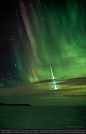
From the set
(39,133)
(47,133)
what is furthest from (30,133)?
(47,133)

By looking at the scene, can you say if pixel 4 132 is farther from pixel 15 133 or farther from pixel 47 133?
pixel 47 133

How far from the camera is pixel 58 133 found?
12.5 m

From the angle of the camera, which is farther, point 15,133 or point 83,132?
point 15,133

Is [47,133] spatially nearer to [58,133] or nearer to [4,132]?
[58,133]

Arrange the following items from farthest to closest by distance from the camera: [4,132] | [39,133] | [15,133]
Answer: [39,133] < [15,133] < [4,132]

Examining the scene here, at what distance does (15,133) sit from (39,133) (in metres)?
2.11

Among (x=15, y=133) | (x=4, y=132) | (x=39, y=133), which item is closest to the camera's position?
(x=4, y=132)

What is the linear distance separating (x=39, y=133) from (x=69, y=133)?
2.58 metres

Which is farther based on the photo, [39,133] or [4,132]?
[39,133]

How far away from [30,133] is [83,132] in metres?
4.50

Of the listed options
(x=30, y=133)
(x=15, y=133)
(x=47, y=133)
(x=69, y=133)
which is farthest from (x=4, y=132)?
(x=69, y=133)

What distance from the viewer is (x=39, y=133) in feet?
41.2

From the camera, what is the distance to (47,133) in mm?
13195

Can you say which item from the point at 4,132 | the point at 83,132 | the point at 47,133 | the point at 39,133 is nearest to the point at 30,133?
the point at 39,133
